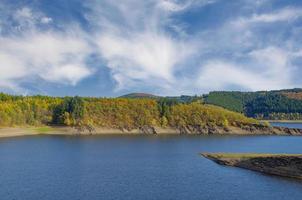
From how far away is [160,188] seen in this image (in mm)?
76625

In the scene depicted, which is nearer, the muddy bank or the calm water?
the calm water

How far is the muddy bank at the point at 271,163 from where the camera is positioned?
8819 cm

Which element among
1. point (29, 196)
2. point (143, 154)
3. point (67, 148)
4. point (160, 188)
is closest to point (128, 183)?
point (160, 188)

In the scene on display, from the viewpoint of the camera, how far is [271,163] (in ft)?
312

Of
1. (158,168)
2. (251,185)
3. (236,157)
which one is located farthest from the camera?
(236,157)

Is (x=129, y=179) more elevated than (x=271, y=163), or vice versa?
(x=271, y=163)

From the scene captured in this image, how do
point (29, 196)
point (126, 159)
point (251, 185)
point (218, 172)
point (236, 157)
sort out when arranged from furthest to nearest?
1. point (126, 159)
2. point (236, 157)
3. point (218, 172)
4. point (251, 185)
5. point (29, 196)

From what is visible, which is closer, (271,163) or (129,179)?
(129,179)

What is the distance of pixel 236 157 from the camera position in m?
111

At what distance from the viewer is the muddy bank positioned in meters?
88.2

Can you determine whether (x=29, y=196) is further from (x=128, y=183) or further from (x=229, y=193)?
(x=229, y=193)

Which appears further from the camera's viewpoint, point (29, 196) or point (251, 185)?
point (251, 185)

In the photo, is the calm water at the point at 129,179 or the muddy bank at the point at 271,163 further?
the muddy bank at the point at 271,163

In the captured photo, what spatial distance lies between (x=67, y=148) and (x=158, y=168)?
55.9 meters
